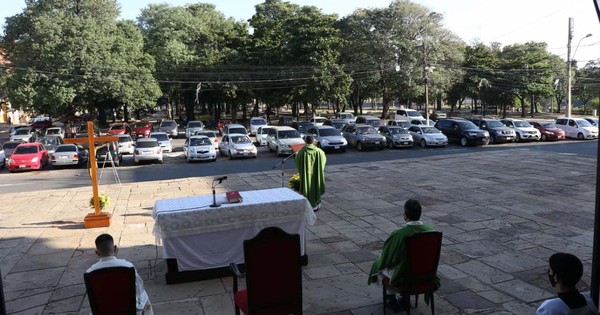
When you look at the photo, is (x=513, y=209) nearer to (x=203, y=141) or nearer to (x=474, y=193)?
(x=474, y=193)

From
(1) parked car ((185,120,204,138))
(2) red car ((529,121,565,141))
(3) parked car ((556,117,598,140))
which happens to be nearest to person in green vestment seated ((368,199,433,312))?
(2) red car ((529,121,565,141))

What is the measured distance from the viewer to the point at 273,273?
4195 mm

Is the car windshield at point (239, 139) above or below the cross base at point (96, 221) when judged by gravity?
above

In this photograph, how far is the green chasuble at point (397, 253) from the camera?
16.0 ft

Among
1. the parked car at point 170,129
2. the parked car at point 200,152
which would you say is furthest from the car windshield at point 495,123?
the parked car at point 170,129

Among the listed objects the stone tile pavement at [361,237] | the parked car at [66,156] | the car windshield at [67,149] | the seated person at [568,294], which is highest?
the seated person at [568,294]

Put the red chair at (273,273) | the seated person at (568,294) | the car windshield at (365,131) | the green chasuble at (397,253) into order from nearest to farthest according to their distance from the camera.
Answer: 1. the seated person at (568,294)
2. the red chair at (273,273)
3. the green chasuble at (397,253)
4. the car windshield at (365,131)

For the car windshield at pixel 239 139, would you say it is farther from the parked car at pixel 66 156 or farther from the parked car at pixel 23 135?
the parked car at pixel 23 135

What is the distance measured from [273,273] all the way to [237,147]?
2056 centimetres

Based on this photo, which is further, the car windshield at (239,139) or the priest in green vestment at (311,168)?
the car windshield at (239,139)

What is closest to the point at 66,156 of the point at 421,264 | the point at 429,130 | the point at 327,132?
the point at 327,132

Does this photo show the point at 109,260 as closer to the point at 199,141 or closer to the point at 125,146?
the point at 199,141

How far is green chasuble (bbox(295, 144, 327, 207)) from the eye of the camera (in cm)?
1006

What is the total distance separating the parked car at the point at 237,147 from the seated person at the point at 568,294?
2180 cm
